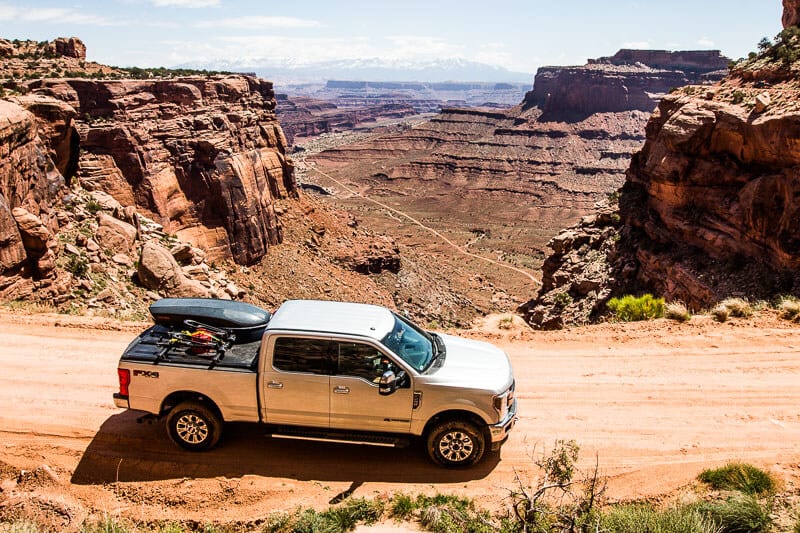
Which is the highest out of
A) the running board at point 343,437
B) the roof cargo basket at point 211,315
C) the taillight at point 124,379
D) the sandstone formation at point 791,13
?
the sandstone formation at point 791,13

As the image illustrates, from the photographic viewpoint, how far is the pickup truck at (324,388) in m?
8.37

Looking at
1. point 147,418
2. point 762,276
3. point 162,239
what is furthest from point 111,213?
point 762,276

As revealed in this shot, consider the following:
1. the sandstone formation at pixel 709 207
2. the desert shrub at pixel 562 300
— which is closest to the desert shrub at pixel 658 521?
the sandstone formation at pixel 709 207

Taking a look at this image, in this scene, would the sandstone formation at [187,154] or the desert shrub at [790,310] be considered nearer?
the desert shrub at [790,310]

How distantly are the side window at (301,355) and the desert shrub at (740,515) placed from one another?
17.1ft

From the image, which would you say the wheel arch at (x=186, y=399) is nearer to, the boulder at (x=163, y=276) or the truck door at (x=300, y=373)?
the truck door at (x=300, y=373)

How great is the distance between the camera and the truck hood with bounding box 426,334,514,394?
8414mm

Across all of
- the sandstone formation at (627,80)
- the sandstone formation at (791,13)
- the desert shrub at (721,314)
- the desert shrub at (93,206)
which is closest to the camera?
the desert shrub at (721,314)

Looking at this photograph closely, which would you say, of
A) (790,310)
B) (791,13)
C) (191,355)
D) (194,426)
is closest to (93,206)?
(191,355)

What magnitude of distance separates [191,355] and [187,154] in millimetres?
28355

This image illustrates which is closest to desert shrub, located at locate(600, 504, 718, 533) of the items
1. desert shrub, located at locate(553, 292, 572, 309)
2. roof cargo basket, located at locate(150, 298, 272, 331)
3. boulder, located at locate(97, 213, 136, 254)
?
roof cargo basket, located at locate(150, 298, 272, 331)

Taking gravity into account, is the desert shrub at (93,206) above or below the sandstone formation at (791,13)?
below

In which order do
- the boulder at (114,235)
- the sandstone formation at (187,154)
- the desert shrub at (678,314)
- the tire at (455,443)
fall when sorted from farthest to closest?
the sandstone formation at (187,154) < the boulder at (114,235) < the desert shrub at (678,314) < the tire at (455,443)

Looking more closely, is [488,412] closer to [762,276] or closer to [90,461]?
[90,461]
